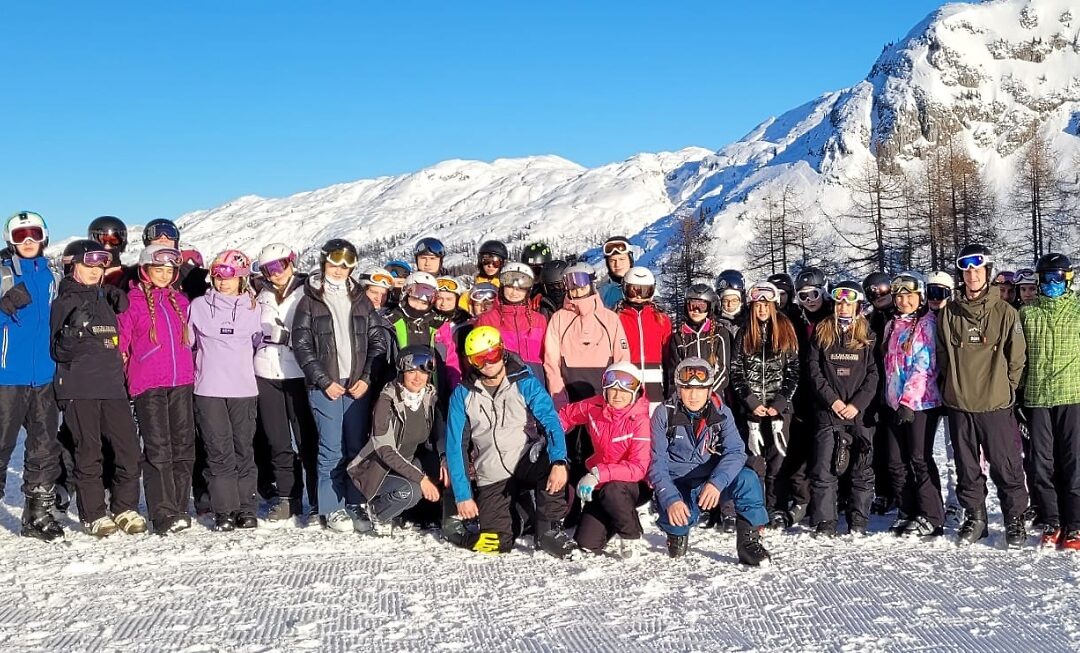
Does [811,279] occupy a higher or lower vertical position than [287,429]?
higher

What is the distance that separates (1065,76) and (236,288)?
456 feet

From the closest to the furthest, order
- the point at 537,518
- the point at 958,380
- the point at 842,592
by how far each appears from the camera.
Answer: the point at 842,592
the point at 537,518
the point at 958,380

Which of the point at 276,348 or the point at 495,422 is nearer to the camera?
the point at 495,422

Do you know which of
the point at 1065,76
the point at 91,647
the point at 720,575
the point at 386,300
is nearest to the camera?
the point at 91,647

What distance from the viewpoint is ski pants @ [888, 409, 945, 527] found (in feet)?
20.4

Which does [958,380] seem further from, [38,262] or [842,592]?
[38,262]

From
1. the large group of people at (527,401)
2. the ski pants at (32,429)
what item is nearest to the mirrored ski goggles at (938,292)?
the large group of people at (527,401)

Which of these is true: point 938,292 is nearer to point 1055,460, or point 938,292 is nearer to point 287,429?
point 1055,460

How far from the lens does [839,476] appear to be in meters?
6.64

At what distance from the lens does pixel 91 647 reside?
13.1 ft

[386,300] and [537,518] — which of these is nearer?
[537,518]

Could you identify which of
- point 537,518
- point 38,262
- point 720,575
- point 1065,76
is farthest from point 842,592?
point 1065,76

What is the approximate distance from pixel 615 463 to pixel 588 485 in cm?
28

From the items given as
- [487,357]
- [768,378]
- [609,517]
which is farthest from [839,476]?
[487,357]
